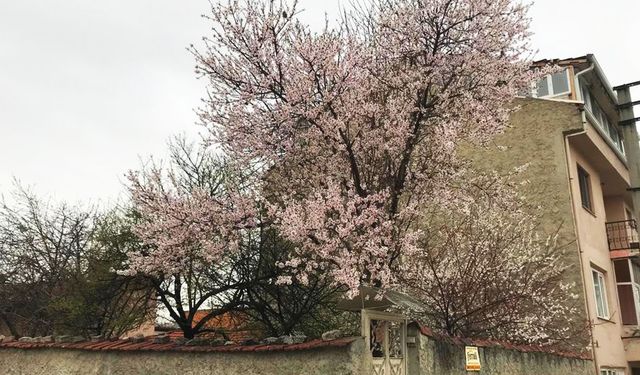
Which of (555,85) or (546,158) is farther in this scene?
(555,85)

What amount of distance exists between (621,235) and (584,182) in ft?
8.34

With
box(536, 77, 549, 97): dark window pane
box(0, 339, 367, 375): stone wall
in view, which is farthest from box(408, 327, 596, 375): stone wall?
box(536, 77, 549, 97): dark window pane

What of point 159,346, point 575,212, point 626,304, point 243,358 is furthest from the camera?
point 626,304

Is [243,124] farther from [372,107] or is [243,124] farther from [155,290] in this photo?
[155,290]

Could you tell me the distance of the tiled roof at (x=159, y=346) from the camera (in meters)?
7.31

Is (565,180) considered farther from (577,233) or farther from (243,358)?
(243,358)

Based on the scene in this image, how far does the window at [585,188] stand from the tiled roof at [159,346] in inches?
542

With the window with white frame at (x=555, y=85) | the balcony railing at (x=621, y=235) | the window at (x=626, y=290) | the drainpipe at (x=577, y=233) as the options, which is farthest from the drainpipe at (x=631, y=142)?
the window at (x=626, y=290)

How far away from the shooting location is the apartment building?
16.5 meters

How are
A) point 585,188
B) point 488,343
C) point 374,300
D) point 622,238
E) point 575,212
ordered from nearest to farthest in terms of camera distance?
point 374,300
point 488,343
point 575,212
point 585,188
point 622,238

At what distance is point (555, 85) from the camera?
1845 cm

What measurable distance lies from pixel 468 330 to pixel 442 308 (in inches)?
27.0

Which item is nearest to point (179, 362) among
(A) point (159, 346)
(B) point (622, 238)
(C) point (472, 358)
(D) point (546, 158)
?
(A) point (159, 346)

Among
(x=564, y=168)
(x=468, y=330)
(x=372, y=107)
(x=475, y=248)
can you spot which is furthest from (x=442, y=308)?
(x=564, y=168)
